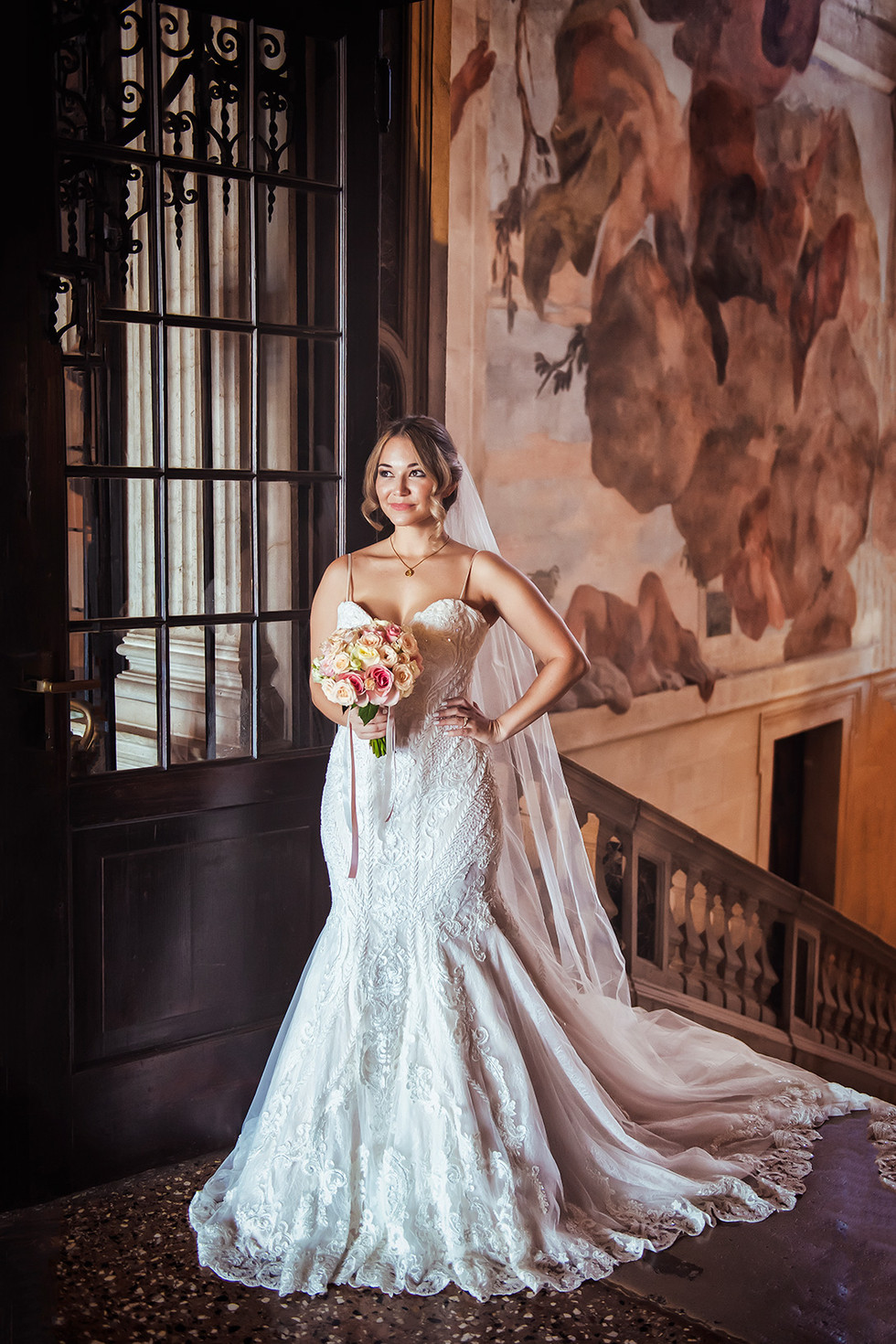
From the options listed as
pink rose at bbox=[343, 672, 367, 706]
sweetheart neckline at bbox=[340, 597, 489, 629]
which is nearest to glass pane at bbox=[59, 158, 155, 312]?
sweetheart neckline at bbox=[340, 597, 489, 629]

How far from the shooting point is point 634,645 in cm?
609

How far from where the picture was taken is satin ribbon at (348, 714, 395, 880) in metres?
3.28

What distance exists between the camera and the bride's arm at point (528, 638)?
3.44 meters

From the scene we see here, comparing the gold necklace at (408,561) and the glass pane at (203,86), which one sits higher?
the glass pane at (203,86)

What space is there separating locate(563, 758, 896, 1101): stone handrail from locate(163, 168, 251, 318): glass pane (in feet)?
8.05

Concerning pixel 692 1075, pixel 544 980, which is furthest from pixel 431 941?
pixel 692 1075

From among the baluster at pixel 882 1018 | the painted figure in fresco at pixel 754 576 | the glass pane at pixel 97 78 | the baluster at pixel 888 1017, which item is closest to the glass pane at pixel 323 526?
the glass pane at pixel 97 78

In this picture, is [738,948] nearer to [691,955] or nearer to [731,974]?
[731,974]

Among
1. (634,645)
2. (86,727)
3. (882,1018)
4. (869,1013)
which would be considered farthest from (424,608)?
(882,1018)

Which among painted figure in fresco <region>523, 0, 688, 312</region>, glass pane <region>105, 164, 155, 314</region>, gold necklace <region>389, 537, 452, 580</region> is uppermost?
painted figure in fresco <region>523, 0, 688, 312</region>

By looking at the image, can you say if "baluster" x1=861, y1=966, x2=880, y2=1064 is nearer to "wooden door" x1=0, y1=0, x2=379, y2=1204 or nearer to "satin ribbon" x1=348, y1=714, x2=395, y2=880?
"wooden door" x1=0, y1=0, x2=379, y2=1204

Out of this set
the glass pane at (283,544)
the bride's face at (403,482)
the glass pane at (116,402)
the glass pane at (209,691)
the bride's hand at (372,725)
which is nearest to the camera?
the bride's hand at (372,725)

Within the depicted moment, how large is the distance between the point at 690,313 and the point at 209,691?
3805 millimetres

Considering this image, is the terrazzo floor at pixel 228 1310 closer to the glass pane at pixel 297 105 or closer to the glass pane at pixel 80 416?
the glass pane at pixel 80 416
